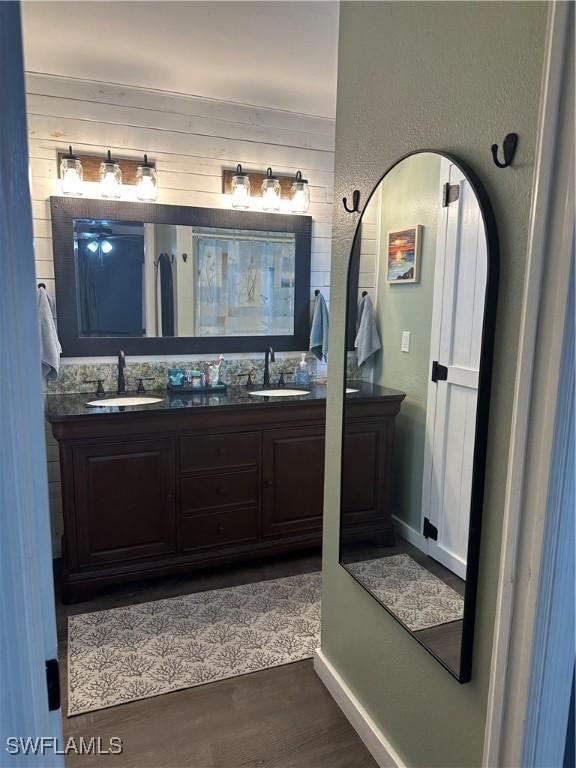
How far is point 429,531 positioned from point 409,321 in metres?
0.65

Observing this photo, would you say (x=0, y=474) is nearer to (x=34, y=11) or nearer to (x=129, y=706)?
(x=129, y=706)


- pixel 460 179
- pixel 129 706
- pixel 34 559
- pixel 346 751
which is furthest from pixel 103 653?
pixel 460 179

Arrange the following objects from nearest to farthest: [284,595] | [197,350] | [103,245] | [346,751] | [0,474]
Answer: [0,474] → [346,751] → [284,595] → [103,245] → [197,350]

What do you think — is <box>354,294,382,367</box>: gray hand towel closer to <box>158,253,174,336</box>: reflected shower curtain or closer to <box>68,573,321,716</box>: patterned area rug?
<box>68,573,321,716</box>: patterned area rug

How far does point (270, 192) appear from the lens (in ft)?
10.3

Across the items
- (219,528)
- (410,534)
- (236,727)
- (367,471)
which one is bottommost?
(236,727)

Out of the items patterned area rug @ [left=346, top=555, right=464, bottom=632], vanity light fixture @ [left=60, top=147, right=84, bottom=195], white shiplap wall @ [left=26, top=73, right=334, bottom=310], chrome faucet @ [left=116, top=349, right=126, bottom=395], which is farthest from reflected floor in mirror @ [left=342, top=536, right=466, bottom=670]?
→ vanity light fixture @ [left=60, top=147, right=84, bottom=195]

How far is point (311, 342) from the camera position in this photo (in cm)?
333

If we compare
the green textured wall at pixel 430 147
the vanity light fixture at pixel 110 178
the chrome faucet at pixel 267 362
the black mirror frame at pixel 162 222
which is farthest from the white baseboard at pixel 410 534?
the vanity light fixture at pixel 110 178

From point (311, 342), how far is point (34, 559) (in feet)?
9.07

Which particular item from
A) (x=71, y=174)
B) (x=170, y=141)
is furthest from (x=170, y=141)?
(x=71, y=174)

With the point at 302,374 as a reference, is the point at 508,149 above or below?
above

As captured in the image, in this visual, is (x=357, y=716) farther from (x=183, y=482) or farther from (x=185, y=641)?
(x=183, y=482)

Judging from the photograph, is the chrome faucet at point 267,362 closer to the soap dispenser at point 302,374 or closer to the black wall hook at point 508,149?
the soap dispenser at point 302,374
